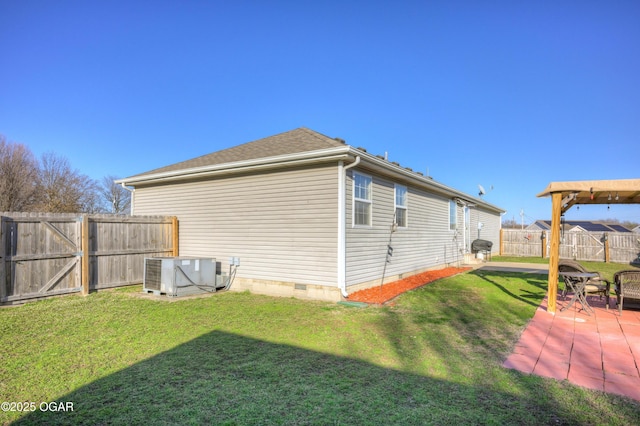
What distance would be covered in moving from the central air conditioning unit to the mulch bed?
3732mm

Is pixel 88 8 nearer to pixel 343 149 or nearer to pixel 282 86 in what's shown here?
pixel 282 86

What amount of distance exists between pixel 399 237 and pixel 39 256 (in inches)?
350

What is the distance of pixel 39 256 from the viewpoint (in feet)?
23.1

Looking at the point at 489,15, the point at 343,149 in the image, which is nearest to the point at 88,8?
the point at 343,149

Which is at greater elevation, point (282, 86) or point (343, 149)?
point (282, 86)

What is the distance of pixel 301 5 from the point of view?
11734 millimetres

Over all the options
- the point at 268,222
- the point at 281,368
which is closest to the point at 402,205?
the point at 268,222

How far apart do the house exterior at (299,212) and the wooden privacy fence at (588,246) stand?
12.3 m

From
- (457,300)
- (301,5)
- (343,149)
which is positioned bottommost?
(457,300)

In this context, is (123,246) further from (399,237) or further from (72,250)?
(399,237)

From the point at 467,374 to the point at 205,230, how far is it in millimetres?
7821

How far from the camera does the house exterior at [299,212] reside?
718 cm

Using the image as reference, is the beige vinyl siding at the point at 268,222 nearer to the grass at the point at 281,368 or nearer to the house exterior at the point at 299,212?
the house exterior at the point at 299,212

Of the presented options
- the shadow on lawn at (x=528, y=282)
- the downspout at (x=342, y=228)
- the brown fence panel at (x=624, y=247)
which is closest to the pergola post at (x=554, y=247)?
the shadow on lawn at (x=528, y=282)
